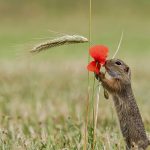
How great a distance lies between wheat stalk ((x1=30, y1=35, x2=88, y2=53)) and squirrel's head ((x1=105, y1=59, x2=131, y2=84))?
1.91ft

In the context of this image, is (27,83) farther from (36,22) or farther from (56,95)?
(36,22)

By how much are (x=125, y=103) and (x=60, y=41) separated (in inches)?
29.5

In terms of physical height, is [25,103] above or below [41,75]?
above

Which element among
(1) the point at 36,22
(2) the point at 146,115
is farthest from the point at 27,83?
(1) the point at 36,22

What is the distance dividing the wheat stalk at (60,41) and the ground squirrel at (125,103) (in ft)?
1.26

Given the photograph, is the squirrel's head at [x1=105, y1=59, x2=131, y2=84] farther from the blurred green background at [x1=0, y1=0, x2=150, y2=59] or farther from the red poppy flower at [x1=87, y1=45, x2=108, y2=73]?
the blurred green background at [x1=0, y1=0, x2=150, y2=59]

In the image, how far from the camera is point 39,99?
8.34m

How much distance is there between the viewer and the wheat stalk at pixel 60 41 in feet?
13.6

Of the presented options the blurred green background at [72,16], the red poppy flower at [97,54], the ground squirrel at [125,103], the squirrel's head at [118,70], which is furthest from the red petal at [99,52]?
the blurred green background at [72,16]

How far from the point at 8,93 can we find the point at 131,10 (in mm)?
25550

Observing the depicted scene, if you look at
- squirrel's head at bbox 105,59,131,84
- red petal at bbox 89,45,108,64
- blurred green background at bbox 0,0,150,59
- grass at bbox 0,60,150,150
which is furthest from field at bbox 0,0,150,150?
blurred green background at bbox 0,0,150,59

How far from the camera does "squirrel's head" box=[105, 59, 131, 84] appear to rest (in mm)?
4691

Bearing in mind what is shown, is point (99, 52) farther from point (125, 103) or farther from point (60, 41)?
point (125, 103)

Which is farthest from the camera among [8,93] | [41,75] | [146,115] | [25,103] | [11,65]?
[11,65]
